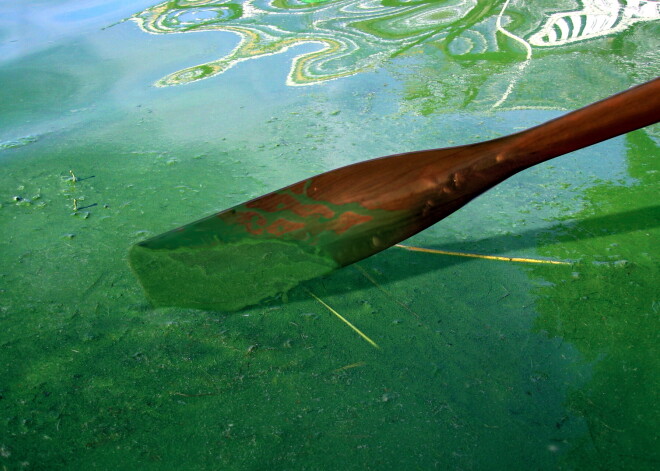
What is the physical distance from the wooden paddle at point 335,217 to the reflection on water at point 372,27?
1559mm

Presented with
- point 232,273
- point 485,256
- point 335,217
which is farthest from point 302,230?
point 485,256

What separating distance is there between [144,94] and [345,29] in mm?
1368

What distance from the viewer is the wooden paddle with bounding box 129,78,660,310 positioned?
103cm

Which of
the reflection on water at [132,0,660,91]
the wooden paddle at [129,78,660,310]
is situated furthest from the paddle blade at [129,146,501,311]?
the reflection on water at [132,0,660,91]

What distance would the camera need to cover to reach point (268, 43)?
3.19m

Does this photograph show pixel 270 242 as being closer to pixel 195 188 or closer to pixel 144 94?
pixel 195 188

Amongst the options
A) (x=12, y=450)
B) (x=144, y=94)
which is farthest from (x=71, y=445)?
(x=144, y=94)

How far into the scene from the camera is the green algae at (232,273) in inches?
50.1

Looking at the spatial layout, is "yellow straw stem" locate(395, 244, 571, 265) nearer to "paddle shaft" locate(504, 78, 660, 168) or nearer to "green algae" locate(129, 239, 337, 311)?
"green algae" locate(129, 239, 337, 311)

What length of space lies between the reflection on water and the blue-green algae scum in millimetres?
146

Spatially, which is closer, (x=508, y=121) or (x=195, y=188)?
(x=195, y=188)

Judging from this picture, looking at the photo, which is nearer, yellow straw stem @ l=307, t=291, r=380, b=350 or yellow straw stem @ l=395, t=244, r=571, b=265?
yellow straw stem @ l=307, t=291, r=380, b=350

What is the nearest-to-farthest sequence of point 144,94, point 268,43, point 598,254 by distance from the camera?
point 598,254
point 144,94
point 268,43

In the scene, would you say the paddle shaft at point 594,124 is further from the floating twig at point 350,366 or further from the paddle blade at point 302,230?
the floating twig at point 350,366
